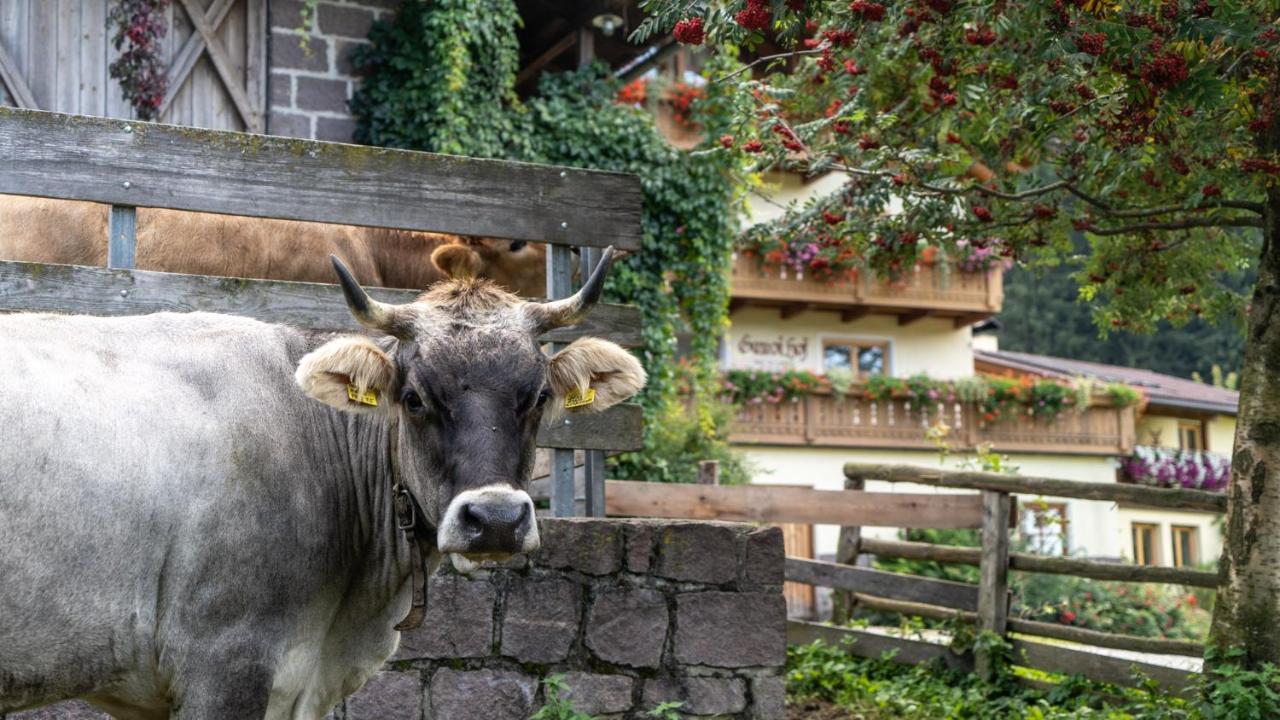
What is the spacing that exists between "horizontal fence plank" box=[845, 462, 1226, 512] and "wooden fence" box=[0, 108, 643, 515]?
407 cm

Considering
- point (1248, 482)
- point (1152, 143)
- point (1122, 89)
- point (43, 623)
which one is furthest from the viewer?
point (1248, 482)

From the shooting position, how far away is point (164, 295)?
4.73 metres

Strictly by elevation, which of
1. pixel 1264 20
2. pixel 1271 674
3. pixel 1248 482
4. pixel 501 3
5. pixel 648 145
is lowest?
pixel 1271 674

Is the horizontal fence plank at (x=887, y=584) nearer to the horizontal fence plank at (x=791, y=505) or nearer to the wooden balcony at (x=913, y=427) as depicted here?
the horizontal fence plank at (x=791, y=505)

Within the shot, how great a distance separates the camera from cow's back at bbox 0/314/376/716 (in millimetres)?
3420

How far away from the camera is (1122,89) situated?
532 centimetres

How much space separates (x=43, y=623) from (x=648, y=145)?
10.0m

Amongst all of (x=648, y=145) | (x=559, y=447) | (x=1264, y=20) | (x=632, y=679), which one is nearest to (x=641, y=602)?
(x=632, y=679)

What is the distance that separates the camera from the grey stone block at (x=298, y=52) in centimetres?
1080

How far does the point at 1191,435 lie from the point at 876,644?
25.2 m

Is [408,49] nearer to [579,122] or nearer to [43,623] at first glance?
[579,122]

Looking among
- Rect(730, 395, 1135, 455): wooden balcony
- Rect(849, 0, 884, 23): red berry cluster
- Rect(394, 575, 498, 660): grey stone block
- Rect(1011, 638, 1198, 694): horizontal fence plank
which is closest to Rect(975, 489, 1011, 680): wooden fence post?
Rect(1011, 638, 1198, 694): horizontal fence plank

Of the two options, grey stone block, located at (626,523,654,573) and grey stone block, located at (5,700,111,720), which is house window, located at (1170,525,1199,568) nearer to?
grey stone block, located at (626,523,654,573)

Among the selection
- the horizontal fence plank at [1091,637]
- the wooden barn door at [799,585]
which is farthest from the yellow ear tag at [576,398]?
the wooden barn door at [799,585]
